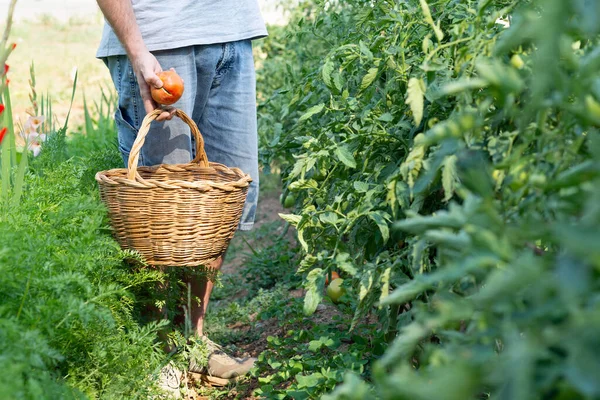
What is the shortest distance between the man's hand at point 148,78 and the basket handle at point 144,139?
3cm

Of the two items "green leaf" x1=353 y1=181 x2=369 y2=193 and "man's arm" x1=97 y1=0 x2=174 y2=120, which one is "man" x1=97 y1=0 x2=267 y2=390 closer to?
"man's arm" x1=97 y1=0 x2=174 y2=120

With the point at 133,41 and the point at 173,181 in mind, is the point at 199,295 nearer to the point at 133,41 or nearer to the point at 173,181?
the point at 173,181

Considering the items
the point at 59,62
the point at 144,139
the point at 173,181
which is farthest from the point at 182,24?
the point at 59,62

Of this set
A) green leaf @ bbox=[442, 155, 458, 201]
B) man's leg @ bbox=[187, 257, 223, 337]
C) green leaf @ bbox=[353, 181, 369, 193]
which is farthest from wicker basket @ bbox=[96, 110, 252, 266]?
green leaf @ bbox=[442, 155, 458, 201]

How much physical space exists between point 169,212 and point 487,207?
141cm

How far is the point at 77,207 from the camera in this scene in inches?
78.0

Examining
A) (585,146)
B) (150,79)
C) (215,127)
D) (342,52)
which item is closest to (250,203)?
(215,127)

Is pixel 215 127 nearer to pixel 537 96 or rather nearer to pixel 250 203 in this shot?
pixel 250 203

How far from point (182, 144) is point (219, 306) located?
1097mm

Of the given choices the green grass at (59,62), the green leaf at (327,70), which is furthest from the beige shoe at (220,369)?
the green grass at (59,62)

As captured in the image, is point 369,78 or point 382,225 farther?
point 369,78

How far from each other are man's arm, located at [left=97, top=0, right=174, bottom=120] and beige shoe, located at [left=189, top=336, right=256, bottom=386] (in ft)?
3.05

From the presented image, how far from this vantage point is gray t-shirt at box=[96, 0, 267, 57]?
7.74ft

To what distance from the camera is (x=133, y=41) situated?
2.21 m
